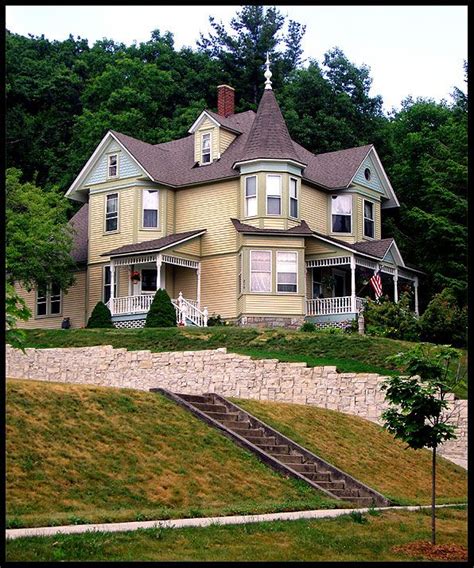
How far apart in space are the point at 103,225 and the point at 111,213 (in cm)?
61

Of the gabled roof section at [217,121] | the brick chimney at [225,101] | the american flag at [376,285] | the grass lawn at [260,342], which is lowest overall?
the grass lawn at [260,342]

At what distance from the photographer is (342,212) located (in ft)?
138

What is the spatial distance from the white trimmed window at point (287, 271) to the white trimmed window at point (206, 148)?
5.99 meters

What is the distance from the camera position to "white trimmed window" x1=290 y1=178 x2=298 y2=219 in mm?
39250

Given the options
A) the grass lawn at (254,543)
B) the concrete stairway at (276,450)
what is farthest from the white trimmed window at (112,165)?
the grass lawn at (254,543)

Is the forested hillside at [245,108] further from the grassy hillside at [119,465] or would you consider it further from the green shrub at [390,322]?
the grassy hillside at [119,465]

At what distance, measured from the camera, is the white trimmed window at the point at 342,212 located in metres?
41.9

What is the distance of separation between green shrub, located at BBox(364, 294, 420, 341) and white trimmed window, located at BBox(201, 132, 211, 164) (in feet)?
31.7

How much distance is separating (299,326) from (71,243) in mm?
9504

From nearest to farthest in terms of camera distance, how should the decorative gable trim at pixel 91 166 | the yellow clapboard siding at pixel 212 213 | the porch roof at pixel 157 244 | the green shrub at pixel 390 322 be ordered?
the green shrub at pixel 390 322 → the porch roof at pixel 157 244 → the yellow clapboard siding at pixel 212 213 → the decorative gable trim at pixel 91 166

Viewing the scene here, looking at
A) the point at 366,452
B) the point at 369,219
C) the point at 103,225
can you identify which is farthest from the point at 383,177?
the point at 366,452

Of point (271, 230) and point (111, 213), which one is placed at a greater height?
point (111, 213)

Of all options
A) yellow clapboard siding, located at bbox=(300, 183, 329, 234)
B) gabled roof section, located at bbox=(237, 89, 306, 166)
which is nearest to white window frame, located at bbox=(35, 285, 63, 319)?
gabled roof section, located at bbox=(237, 89, 306, 166)

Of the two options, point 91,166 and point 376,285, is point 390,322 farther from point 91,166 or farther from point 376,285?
point 91,166
